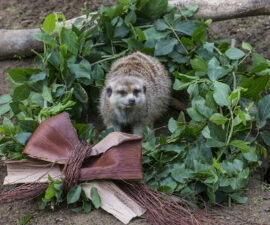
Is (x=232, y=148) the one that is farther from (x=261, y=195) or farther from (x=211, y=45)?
(x=211, y=45)

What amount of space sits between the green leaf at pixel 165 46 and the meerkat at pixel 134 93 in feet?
0.63

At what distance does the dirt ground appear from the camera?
2541 millimetres

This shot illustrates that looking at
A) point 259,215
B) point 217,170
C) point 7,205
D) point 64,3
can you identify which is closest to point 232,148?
point 217,170

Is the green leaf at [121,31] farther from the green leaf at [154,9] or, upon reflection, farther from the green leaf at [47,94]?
the green leaf at [47,94]

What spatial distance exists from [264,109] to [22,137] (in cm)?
189

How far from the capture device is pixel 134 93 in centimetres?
360

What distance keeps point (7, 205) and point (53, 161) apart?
1.63 feet

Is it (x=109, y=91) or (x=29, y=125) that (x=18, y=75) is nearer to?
(x=29, y=125)

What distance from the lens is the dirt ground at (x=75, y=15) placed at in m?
2.54

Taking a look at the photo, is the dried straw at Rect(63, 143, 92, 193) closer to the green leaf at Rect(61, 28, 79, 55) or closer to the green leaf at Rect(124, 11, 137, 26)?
the green leaf at Rect(61, 28, 79, 55)

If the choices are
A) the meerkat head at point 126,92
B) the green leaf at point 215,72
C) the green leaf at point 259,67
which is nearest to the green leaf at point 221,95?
the green leaf at point 215,72

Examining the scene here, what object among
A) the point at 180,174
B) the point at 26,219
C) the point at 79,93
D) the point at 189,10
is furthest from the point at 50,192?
the point at 189,10

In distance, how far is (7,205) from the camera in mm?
2705

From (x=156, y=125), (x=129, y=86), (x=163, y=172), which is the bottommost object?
(x=156, y=125)
